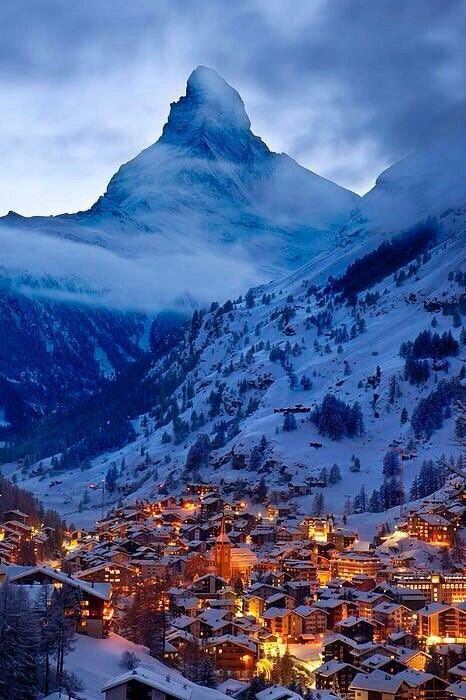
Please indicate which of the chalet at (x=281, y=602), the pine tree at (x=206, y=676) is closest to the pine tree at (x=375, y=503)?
the chalet at (x=281, y=602)

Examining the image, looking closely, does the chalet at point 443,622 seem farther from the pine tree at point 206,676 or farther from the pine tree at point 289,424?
the pine tree at point 289,424

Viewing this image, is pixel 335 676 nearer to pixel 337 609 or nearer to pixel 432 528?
pixel 337 609

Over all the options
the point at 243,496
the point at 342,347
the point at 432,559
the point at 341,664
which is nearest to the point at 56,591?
the point at 341,664

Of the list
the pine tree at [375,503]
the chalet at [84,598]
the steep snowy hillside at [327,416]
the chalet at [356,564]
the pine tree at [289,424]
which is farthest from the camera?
the pine tree at [289,424]

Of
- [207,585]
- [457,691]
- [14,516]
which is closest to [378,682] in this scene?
[457,691]

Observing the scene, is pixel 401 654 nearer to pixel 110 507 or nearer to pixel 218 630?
pixel 218 630

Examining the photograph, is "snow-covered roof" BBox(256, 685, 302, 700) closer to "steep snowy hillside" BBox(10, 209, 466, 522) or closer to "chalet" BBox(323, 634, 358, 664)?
"chalet" BBox(323, 634, 358, 664)

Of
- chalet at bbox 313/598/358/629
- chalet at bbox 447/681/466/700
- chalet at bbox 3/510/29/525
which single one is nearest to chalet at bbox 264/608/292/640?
chalet at bbox 313/598/358/629

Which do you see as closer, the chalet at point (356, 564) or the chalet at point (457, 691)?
the chalet at point (457, 691)
